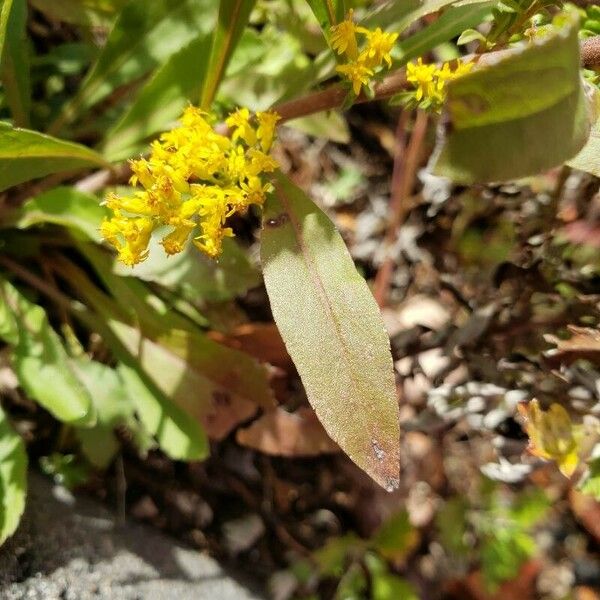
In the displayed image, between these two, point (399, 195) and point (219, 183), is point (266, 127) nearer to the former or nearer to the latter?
point (219, 183)

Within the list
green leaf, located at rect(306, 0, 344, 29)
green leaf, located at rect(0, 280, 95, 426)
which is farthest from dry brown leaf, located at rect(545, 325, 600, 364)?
green leaf, located at rect(0, 280, 95, 426)

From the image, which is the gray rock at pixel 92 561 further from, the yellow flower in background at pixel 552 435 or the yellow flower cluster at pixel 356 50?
the yellow flower cluster at pixel 356 50

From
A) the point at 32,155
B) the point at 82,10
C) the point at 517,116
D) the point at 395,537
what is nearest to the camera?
the point at 517,116

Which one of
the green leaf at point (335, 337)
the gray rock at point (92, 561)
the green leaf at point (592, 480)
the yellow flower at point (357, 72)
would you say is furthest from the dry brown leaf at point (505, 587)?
the yellow flower at point (357, 72)

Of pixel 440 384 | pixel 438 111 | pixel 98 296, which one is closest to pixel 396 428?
pixel 438 111

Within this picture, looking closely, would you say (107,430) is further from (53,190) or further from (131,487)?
(53,190)

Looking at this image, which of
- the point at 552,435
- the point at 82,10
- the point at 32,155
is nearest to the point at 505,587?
the point at 552,435
